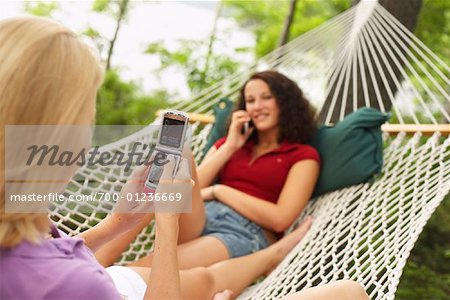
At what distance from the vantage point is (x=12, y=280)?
0.89 metres

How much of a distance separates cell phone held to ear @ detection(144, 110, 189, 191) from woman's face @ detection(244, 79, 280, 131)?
1.03 m

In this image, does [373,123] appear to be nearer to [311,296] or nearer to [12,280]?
[311,296]

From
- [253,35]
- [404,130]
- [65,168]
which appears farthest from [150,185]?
[253,35]

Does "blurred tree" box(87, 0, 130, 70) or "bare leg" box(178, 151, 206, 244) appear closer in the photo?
"bare leg" box(178, 151, 206, 244)

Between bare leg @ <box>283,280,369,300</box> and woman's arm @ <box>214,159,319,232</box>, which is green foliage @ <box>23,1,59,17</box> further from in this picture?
bare leg @ <box>283,280,369,300</box>

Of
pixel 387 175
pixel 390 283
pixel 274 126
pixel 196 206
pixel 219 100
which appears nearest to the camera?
pixel 390 283

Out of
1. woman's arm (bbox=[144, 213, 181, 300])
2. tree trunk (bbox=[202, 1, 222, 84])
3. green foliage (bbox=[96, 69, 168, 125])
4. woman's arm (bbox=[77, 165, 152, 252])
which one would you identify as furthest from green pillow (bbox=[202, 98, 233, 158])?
tree trunk (bbox=[202, 1, 222, 84])

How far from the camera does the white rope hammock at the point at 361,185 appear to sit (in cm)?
183

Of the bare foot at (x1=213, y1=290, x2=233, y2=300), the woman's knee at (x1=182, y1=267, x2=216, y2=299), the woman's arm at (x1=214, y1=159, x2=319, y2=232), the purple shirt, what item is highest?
the purple shirt

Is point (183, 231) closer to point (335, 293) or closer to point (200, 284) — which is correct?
point (200, 284)

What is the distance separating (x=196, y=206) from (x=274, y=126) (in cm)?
58

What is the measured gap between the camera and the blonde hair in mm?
863

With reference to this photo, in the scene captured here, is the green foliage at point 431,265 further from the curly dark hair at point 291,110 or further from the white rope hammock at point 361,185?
the curly dark hair at point 291,110

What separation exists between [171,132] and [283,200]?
0.93 m
